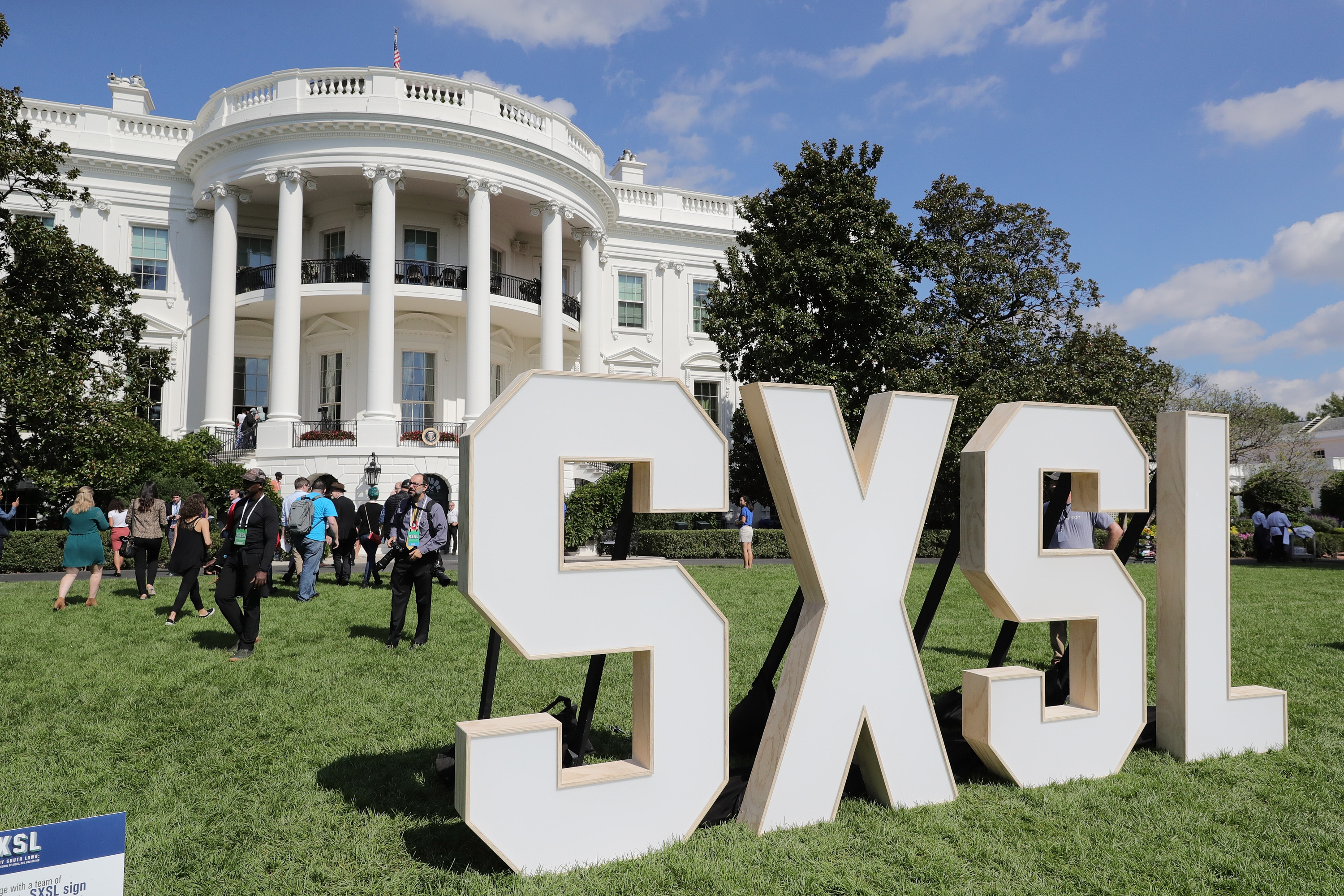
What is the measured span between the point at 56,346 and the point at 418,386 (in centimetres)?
980

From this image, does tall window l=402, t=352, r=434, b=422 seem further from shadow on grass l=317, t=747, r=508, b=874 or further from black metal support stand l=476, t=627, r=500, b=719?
black metal support stand l=476, t=627, r=500, b=719

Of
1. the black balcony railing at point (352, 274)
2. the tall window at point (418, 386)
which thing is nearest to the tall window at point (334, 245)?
the black balcony railing at point (352, 274)

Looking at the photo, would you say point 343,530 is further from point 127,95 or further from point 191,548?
point 127,95

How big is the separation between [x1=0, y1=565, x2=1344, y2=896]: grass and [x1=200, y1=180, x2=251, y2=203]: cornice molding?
62.9 ft

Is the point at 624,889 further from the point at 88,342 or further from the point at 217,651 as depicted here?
the point at 88,342

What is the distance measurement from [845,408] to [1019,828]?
18.0 m

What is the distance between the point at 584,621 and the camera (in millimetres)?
3635

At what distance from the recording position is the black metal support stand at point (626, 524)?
12.6 feet

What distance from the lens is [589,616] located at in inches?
144

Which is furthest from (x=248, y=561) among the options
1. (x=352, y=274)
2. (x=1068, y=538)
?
(x=352, y=274)

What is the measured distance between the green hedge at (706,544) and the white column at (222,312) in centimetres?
1249

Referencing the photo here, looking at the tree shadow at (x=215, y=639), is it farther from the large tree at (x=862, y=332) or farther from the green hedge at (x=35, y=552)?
the large tree at (x=862, y=332)

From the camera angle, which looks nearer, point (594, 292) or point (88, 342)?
point (88, 342)

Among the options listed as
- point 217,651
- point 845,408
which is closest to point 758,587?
point 217,651
